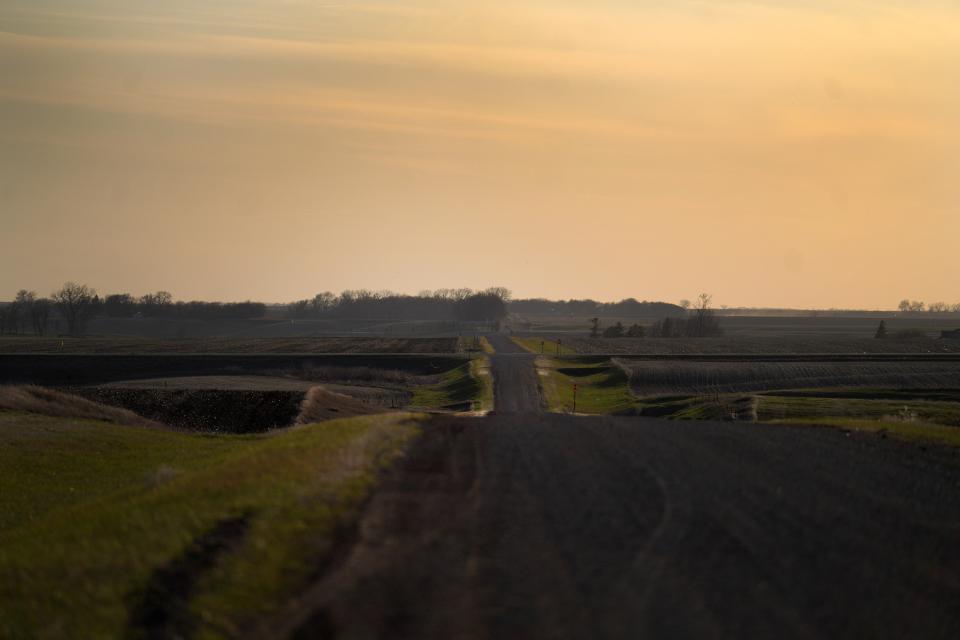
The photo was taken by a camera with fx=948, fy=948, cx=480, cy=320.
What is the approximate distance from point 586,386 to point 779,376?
1549 cm

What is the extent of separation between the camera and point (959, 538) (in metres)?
12.8

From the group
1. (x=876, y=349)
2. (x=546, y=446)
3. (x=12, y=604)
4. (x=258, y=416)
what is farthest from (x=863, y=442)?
(x=876, y=349)

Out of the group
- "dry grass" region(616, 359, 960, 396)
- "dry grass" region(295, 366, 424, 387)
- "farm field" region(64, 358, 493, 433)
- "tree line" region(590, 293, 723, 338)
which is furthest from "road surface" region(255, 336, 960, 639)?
"tree line" region(590, 293, 723, 338)

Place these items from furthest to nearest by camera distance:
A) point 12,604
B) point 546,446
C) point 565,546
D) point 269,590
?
point 546,446, point 565,546, point 12,604, point 269,590

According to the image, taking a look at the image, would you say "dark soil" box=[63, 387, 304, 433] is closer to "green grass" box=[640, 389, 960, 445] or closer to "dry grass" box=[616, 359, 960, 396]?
"green grass" box=[640, 389, 960, 445]

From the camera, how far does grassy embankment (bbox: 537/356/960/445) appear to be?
29863 millimetres

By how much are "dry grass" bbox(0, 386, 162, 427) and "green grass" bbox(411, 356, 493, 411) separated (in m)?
21.6

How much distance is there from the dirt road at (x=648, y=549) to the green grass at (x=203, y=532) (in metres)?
0.66

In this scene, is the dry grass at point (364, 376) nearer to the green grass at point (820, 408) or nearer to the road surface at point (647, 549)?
the green grass at point (820, 408)

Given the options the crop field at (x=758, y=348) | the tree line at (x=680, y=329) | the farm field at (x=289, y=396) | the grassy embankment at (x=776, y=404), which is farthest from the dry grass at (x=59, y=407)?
the tree line at (x=680, y=329)

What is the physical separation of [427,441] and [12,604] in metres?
11.3

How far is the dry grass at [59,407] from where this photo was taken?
45094mm

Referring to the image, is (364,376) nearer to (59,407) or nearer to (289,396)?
(289,396)

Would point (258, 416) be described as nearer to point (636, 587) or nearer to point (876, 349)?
point (636, 587)
